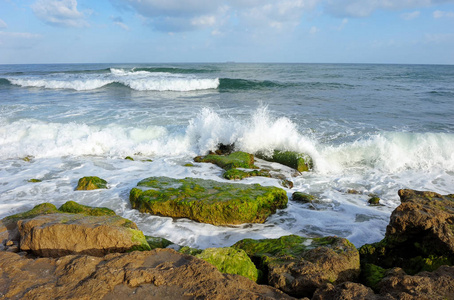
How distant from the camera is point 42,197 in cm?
561

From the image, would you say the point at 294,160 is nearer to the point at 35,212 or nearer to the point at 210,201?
the point at 210,201

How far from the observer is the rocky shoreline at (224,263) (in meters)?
2.25

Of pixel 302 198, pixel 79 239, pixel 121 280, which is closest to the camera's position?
pixel 121 280

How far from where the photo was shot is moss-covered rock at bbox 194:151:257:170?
23.7ft

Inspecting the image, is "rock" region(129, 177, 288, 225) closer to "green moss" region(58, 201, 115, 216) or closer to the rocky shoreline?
"green moss" region(58, 201, 115, 216)

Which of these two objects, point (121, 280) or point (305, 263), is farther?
point (305, 263)

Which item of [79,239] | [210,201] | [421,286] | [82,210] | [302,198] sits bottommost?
[302,198]

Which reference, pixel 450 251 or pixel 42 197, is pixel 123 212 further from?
pixel 450 251

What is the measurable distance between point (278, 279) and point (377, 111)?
13.8 meters

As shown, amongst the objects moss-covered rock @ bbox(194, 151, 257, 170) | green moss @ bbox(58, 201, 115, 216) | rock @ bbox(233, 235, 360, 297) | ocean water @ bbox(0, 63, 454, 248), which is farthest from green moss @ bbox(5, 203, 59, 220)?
moss-covered rock @ bbox(194, 151, 257, 170)

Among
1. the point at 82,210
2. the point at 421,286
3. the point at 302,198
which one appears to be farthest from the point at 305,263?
the point at 82,210

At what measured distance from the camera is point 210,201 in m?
4.64

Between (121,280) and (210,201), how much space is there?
2.37m

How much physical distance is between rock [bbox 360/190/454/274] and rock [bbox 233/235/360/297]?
425 mm
